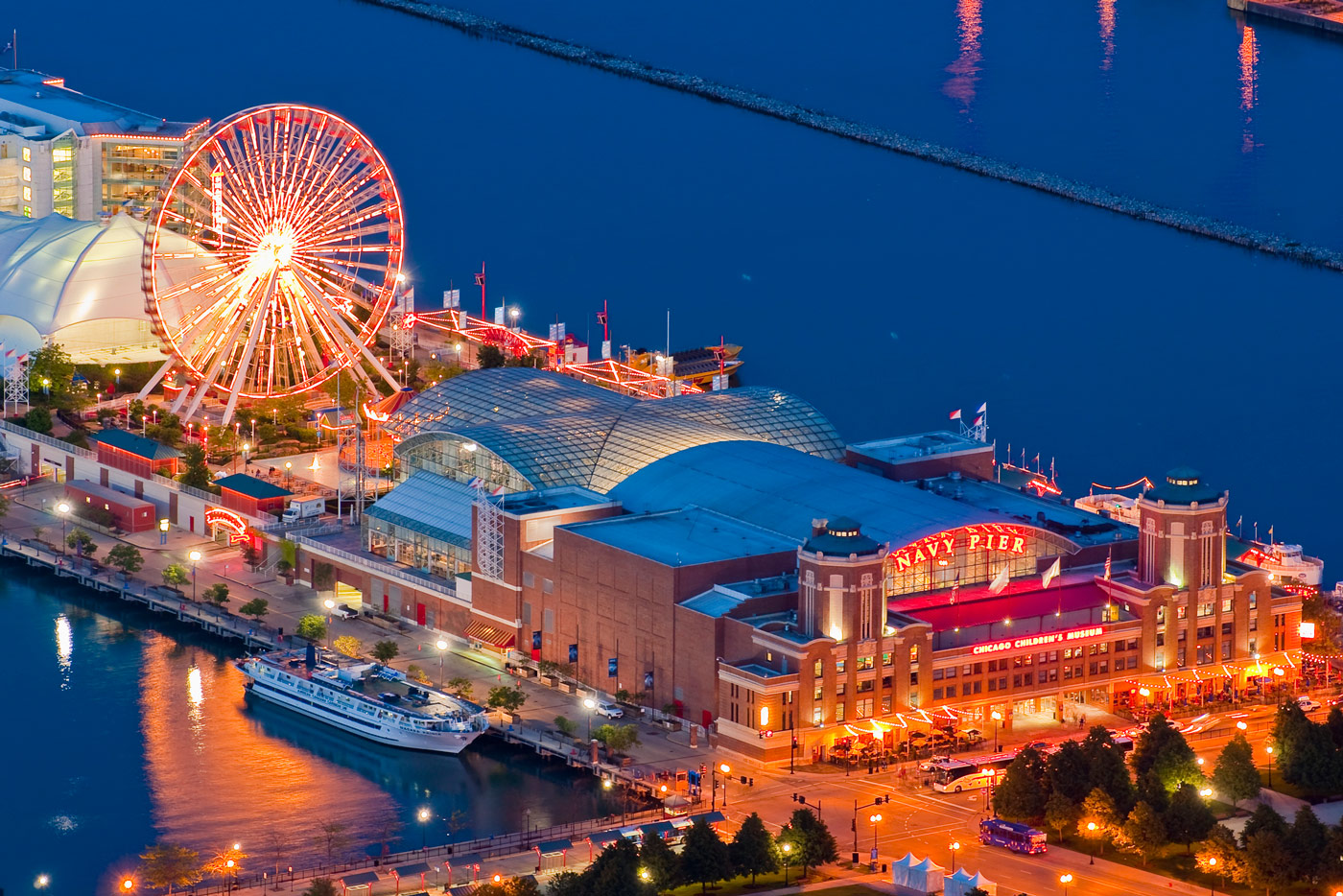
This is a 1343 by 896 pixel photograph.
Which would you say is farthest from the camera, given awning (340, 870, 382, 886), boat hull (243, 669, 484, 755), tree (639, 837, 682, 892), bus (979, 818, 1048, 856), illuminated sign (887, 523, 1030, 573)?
illuminated sign (887, 523, 1030, 573)

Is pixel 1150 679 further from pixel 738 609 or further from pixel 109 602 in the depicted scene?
pixel 109 602

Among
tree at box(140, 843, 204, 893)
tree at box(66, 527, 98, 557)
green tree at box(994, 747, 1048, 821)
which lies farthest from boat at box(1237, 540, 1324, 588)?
tree at box(140, 843, 204, 893)

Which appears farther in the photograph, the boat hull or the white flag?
the white flag

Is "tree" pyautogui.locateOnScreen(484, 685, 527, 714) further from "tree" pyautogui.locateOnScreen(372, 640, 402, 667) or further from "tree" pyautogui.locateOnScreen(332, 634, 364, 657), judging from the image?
"tree" pyautogui.locateOnScreen(332, 634, 364, 657)

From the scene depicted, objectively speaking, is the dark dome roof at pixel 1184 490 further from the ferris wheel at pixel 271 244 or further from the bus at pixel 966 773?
the ferris wheel at pixel 271 244

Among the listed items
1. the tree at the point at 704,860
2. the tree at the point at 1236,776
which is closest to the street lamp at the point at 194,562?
the tree at the point at 704,860
